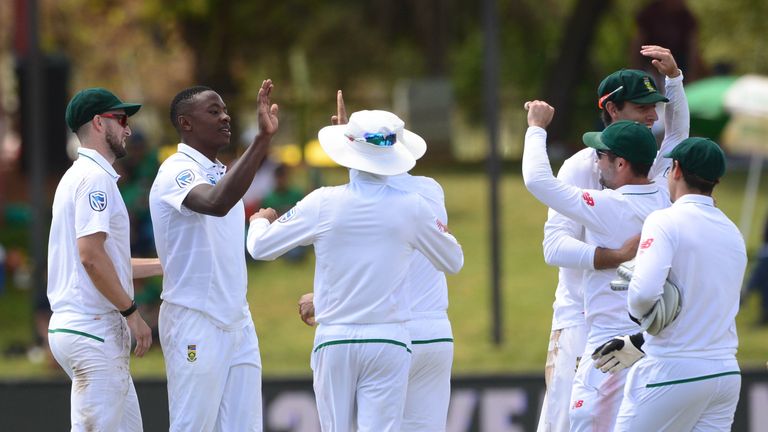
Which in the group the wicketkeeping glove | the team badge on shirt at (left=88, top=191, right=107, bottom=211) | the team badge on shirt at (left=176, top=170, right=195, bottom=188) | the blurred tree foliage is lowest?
the wicketkeeping glove

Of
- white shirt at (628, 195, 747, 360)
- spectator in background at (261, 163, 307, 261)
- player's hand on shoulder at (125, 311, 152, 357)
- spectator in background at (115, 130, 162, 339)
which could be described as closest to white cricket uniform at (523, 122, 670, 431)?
white shirt at (628, 195, 747, 360)

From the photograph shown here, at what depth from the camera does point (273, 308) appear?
15.7 meters

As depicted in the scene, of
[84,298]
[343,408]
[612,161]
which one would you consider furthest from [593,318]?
→ [84,298]

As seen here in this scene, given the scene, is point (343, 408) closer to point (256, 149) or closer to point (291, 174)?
point (256, 149)

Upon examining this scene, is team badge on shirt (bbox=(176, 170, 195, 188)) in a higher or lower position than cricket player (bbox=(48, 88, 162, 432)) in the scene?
higher

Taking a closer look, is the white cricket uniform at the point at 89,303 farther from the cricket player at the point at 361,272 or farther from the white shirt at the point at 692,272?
the white shirt at the point at 692,272

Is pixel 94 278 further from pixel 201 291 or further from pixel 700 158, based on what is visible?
pixel 700 158

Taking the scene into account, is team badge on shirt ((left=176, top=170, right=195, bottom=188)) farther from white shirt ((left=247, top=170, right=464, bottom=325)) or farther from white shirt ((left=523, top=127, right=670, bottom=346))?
white shirt ((left=523, top=127, right=670, bottom=346))

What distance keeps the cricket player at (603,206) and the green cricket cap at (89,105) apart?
186 cm

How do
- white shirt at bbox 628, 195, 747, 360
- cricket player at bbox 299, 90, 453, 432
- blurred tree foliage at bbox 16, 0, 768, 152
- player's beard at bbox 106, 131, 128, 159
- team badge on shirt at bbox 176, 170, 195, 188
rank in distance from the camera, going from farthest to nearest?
blurred tree foliage at bbox 16, 0, 768, 152, cricket player at bbox 299, 90, 453, 432, player's beard at bbox 106, 131, 128, 159, team badge on shirt at bbox 176, 170, 195, 188, white shirt at bbox 628, 195, 747, 360

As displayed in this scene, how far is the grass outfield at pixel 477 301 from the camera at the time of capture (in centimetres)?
1339

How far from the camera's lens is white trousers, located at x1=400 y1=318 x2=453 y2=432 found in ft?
20.8

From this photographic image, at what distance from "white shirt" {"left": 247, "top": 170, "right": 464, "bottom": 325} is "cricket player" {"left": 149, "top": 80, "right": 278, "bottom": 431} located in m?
0.38

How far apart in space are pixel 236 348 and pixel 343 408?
66 centimetres
